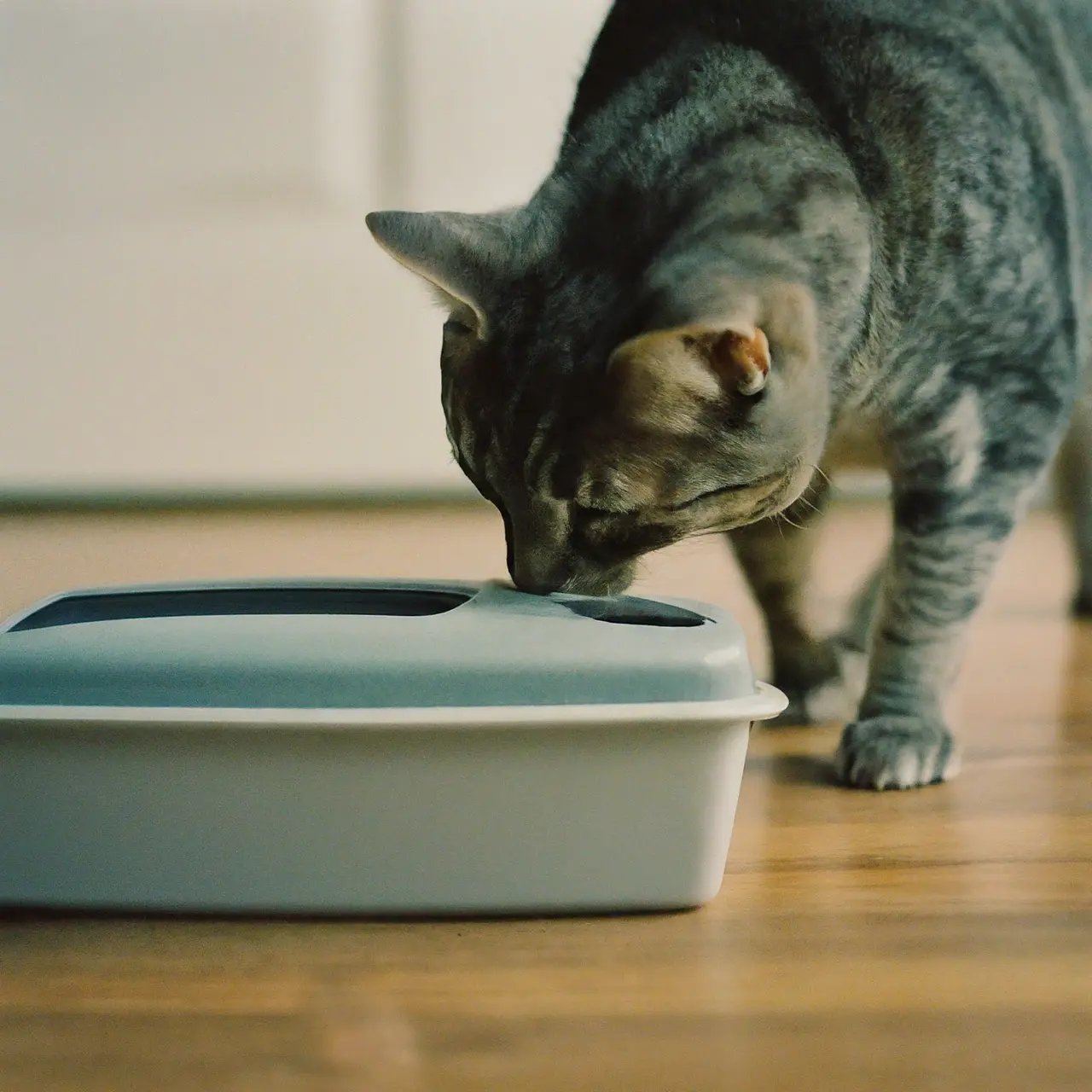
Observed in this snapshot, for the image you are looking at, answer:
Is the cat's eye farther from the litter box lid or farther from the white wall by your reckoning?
the white wall

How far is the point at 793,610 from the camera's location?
1.23 m

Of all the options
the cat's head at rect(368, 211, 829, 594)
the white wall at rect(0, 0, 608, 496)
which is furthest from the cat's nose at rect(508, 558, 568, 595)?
the white wall at rect(0, 0, 608, 496)

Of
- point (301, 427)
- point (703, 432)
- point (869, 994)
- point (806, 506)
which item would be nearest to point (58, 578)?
point (301, 427)

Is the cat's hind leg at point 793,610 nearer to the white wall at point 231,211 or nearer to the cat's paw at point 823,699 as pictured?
the cat's paw at point 823,699

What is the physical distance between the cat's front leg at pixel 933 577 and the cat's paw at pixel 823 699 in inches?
3.4

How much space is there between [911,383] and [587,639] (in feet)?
1.54

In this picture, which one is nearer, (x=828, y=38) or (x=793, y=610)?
(x=828, y=38)

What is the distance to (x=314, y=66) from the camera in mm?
2367

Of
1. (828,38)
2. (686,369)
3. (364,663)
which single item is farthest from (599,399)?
(828,38)

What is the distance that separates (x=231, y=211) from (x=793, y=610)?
1.56m

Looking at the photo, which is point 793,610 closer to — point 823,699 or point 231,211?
point 823,699

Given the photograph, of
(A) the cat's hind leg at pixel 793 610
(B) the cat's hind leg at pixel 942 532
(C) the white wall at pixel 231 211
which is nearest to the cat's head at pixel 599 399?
(B) the cat's hind leg at pixel 942 532

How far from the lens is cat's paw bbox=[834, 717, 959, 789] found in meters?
0.98

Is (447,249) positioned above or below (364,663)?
above
